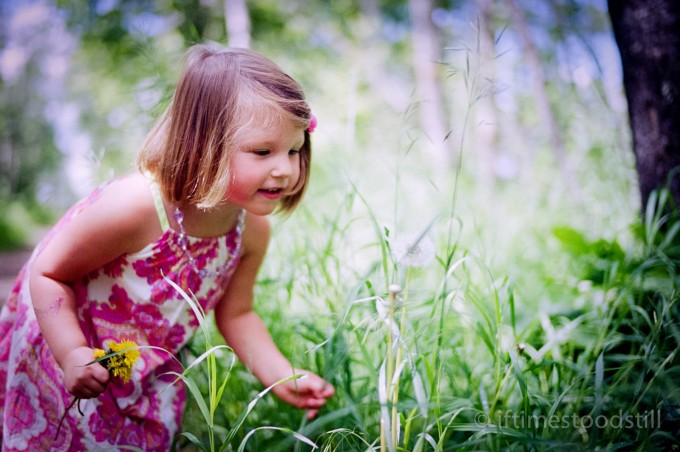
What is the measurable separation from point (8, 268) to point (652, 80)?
5.03 m

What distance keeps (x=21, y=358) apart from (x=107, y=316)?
0.23 metres

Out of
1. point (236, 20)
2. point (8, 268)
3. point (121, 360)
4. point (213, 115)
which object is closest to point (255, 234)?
point (213, 115)

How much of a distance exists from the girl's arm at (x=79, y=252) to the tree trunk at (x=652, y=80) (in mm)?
1675

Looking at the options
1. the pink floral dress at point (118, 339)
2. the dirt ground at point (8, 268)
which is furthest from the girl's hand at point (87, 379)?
the dirt ground at point (8, 268)

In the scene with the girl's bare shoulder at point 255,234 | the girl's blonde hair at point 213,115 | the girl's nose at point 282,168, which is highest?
the girl's blonde hair at point 213,115

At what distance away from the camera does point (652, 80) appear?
1731 mm

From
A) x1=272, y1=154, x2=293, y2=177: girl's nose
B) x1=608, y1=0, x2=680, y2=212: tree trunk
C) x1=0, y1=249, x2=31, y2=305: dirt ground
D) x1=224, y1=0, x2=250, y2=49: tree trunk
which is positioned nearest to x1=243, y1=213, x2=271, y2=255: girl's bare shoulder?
x1=272, y1=154, x2=293, y2=177: girl's nose

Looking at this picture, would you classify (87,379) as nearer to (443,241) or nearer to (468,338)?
(468,338)

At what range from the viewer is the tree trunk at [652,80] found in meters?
1.68

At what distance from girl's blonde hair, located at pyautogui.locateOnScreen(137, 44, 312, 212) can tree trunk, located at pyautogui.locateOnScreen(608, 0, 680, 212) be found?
1.34 m

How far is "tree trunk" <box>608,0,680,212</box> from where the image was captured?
1684 mm

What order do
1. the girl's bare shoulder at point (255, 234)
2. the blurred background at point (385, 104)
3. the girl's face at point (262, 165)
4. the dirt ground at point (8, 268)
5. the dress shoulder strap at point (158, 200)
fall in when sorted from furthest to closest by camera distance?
the dirt ground at point (8, 268) → the blurred background at point (385, 104) → the girl's bare shoulder at point (255, 234) → the dress shoulder strap at point (158, 200) → the girl's face at point (262, 165)

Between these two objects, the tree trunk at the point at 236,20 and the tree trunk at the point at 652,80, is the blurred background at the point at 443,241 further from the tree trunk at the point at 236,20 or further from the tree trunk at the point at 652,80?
the tree trunk at the point at 652,80

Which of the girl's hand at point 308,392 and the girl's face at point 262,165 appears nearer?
the girl's face at point 262,165
